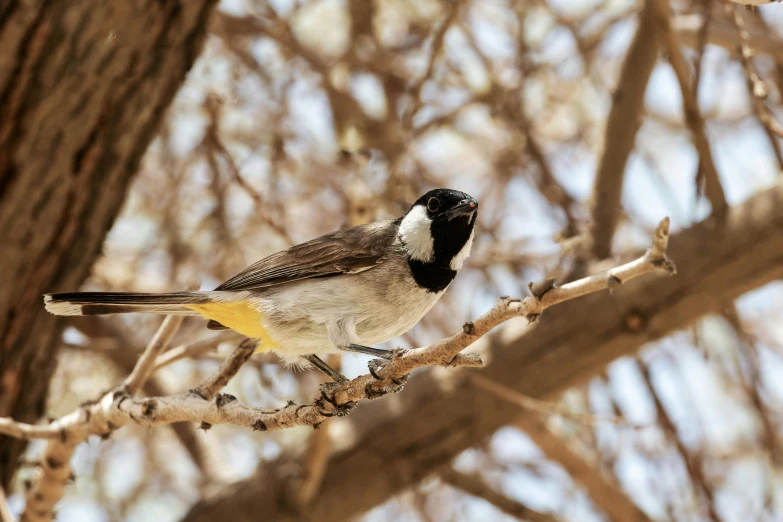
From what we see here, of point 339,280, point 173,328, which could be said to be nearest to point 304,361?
point 339,280

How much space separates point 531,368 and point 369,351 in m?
1.50

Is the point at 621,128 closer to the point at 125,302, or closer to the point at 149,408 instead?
the point at 125,302

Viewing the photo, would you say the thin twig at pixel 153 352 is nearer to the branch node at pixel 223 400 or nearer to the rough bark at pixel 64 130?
the branch node at pixel 223 400

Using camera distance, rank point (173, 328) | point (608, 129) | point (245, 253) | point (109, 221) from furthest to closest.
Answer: point (245, 253)
point (608, 129)
point (109, 221)
point (173, 328)

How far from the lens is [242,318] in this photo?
321 cm

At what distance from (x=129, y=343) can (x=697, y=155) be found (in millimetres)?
3197

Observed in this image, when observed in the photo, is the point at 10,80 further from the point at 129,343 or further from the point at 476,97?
the point at 476,97

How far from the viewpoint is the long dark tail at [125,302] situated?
3.01 meters

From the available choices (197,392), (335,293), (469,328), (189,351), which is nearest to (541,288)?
(469,328)

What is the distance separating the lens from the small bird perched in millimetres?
3094

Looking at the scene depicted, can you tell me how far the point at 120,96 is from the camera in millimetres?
3717

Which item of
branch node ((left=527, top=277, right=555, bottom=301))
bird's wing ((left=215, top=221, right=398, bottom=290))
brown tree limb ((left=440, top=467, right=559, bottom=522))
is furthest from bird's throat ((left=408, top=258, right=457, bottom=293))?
branch node ((left=527, top=277, right=555, bottom=301))

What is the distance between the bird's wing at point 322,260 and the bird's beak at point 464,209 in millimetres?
310

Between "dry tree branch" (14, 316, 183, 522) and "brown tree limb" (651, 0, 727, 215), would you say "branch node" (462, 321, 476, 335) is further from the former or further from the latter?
"brown tree limb" (651, 0, 727, 215)
